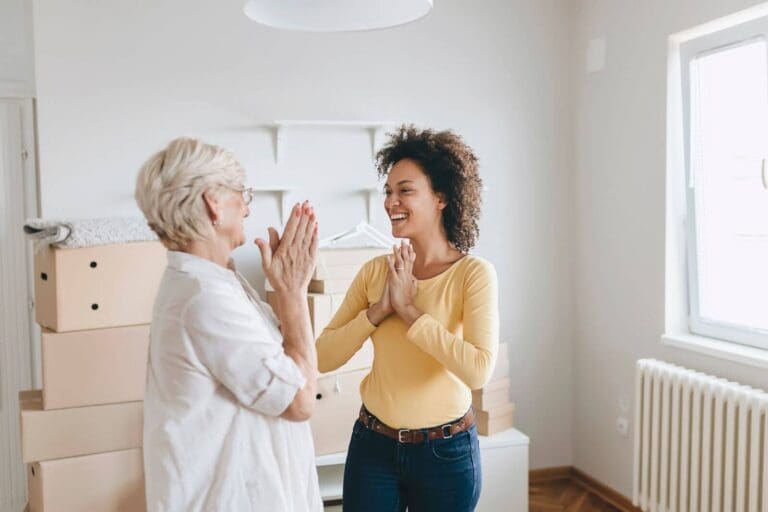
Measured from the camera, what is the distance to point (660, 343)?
3.22 metres

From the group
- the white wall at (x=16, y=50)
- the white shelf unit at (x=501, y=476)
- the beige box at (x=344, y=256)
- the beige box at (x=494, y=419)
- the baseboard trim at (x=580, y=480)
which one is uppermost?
the white wall at (x=16, y=50)

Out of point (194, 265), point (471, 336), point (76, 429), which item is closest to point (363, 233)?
point (76, 429)

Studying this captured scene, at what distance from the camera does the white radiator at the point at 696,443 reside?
2.57 metres

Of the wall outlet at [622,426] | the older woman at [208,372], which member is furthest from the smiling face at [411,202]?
the wall outlet at [622,426]

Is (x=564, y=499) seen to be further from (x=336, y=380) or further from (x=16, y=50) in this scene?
(x=16, y=50)

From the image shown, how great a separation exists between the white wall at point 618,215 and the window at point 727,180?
0.12 metres

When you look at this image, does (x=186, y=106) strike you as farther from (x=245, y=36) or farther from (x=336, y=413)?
(x=336, y=413)

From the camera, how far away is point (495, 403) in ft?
10.9

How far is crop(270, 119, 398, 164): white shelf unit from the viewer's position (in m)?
3.32

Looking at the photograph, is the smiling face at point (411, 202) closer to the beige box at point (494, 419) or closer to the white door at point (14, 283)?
the beige box at point (494, 419)

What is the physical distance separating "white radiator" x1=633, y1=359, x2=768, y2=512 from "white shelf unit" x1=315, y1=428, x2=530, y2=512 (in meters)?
0.48

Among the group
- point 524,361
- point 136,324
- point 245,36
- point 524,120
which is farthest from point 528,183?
point 136,324

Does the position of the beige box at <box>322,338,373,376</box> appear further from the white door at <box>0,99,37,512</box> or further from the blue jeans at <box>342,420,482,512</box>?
the white door at <box>0,99,37,512</box>

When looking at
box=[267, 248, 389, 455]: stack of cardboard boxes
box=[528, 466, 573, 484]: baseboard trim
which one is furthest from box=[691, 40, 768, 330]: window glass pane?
box=[267, 248, 389, 455]: stack of cardboard boxes
